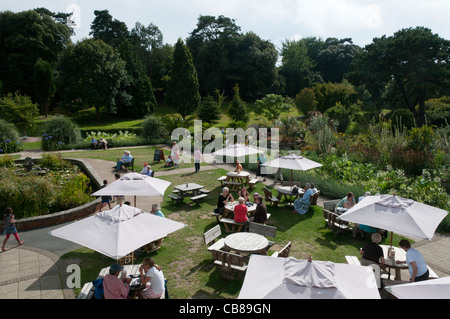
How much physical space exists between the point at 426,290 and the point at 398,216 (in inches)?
109

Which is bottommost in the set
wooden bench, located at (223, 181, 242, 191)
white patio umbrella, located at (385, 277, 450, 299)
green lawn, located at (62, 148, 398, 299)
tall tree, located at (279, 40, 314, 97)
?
green lawn, located at (62, 148, 398, 299)

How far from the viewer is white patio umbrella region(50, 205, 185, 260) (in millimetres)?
5867

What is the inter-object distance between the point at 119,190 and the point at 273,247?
15.6ft

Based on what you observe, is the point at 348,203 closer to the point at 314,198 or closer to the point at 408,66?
the point at 314,198

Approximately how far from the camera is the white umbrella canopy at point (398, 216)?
6461 mm

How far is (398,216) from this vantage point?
679cm

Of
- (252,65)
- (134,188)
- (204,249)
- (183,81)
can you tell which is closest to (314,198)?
(204,249)

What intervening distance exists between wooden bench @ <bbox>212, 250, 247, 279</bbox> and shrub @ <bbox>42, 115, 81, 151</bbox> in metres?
21.3

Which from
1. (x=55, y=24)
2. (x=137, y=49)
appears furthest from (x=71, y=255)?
(x=137, y=49)

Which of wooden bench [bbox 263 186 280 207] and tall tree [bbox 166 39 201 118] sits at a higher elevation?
tall tree [bbox 166 39 201 118]

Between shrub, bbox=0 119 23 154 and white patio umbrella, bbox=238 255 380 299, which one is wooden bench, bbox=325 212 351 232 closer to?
white patio umbrella, bbox=238 255 380 299

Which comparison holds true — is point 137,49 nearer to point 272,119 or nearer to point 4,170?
point 272,119

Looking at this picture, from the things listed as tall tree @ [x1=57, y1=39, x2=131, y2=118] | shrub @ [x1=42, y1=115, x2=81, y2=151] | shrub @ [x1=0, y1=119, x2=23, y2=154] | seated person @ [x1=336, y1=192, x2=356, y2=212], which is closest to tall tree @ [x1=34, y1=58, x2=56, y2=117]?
tall tree @ [x1=57, y1=39, x2=131, y2=118]
